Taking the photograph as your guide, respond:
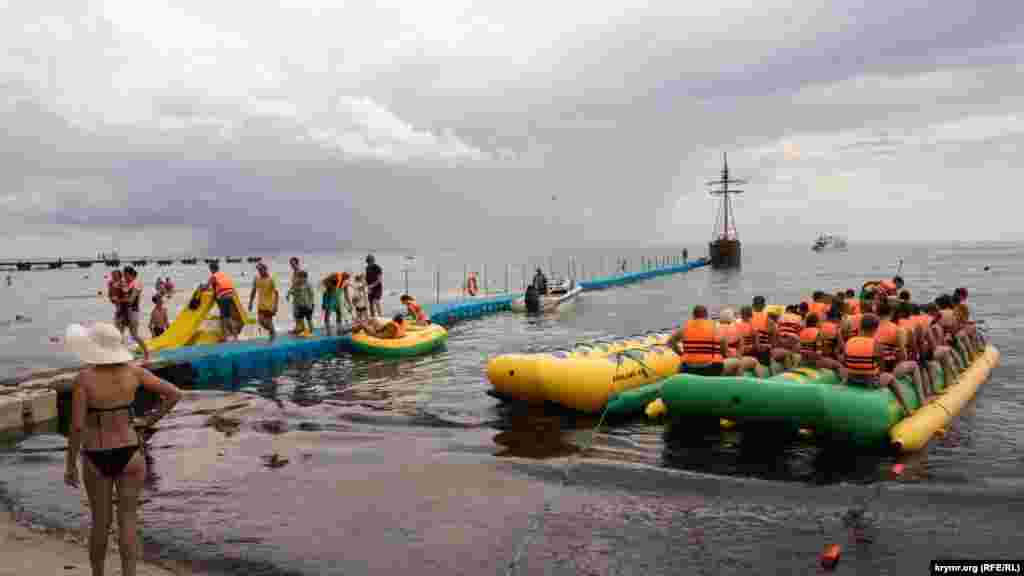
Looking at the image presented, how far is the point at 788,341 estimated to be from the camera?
39.1ft

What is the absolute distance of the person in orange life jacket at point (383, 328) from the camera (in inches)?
731

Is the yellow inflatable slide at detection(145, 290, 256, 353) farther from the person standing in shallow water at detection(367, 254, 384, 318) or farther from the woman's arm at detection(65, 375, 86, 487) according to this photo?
the woman's arm at detection(65, 375, 86, 487)

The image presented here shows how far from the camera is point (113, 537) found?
6.86m

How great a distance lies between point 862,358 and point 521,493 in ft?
16.6

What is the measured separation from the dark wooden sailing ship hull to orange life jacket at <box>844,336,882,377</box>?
244ft

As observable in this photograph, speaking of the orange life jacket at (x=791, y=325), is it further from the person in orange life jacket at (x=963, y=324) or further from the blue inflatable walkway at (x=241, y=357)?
the blue inflatable walkway at (x=241, y=357)

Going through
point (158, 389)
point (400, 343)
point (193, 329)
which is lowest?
point (400, 343)

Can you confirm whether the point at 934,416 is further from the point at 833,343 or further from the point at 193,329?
the point at 193,329

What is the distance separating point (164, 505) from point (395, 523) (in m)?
2.71

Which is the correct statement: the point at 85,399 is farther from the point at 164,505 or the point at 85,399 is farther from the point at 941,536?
the point at 941,536

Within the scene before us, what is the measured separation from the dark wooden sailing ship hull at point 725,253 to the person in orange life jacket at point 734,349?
72873 mm

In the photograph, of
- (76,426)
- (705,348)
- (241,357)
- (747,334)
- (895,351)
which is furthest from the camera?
(241,357)

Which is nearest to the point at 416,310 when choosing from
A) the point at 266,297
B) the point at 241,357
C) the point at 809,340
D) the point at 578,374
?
the point at 266,297

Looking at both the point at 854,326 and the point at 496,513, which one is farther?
the point at 854,326
